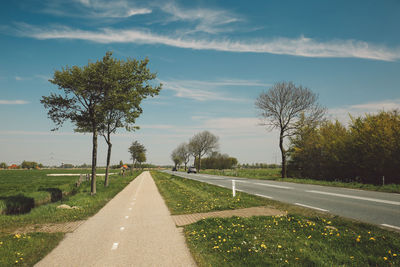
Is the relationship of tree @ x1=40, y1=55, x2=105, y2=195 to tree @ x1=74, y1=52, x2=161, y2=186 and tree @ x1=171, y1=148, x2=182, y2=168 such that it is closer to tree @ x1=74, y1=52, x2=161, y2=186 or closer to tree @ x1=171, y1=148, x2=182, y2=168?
tree @ x1=74, y1=52, x2=161, y2=186

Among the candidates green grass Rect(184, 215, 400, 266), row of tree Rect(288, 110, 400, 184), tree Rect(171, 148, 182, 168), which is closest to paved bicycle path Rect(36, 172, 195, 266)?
green grass Rect(184, 215, 400, 266)

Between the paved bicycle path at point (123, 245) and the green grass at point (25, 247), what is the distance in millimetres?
224

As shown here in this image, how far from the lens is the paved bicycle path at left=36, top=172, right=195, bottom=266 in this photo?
4977 mm

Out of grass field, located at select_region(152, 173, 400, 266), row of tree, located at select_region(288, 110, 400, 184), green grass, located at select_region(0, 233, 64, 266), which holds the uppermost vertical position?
row of tree, located at select_region(288, 110, 400, 184)

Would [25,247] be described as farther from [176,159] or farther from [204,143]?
[176,159]

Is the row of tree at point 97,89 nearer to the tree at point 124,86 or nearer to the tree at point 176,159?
the tree at point 124,86

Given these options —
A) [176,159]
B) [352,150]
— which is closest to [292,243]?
[352,150]

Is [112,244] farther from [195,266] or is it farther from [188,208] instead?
[188,208]

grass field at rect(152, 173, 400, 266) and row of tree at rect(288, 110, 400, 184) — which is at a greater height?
row of tree at rect(288, 110, 400, 184)

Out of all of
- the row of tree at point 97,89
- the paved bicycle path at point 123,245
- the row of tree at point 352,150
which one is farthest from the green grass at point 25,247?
the row of tree at point 352,150

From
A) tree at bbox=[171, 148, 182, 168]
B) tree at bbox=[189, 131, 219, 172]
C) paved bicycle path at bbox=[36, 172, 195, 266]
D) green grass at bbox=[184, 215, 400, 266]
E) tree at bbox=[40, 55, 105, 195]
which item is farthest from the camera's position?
tree at bbox=[171, 148, 182, 168]

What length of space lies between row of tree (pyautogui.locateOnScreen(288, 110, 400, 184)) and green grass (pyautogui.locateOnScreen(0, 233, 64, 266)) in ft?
71.3

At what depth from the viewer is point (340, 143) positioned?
79.0 feet

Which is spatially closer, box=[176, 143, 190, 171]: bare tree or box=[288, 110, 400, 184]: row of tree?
box=[288, 110, 400, 184]: row of tree
